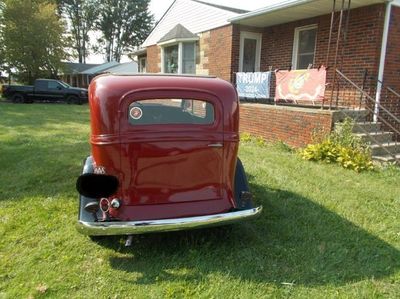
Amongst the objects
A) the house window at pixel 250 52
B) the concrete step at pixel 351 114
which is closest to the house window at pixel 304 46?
the house window at pixel 250 52

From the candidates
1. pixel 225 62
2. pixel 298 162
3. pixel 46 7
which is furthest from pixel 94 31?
pixel 298 162

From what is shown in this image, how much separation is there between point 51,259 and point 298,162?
4839 mm

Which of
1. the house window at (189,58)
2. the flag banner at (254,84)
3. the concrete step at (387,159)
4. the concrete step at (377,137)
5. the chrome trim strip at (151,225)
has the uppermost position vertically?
the house window at (189,58)

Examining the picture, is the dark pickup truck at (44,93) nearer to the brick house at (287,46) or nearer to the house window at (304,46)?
the brick house at (287,46)

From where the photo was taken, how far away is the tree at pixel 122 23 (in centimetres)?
5441

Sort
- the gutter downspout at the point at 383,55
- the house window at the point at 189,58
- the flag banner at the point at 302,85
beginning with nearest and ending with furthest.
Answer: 1. the flag banner at the point at 302,85
2. the gutter downspout at the point at 383,55
3. the house window at the point at 189,58

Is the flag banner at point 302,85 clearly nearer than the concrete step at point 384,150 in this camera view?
No

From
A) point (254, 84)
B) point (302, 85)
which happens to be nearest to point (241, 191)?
point (302, 85)

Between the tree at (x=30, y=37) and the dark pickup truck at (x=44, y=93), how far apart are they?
296 inches

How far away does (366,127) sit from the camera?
762 centimetres

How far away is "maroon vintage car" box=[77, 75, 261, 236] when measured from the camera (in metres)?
3.26

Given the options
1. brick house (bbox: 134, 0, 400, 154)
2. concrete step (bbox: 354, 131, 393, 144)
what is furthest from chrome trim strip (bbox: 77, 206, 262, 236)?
concrete step (bbox: 354, 131, 393, 144)

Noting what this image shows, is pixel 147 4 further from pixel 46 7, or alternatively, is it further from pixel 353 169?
pixel 353 169

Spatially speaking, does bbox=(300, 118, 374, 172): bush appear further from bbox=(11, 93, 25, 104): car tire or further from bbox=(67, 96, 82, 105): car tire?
bbox=(11, 93, 25, 104): car tire
